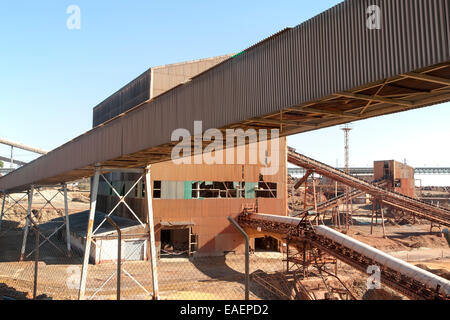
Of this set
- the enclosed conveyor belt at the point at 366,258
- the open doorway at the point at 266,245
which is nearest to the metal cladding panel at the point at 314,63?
the enclosed conveyor belt at the point at 366,258

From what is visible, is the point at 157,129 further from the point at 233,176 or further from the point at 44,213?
the point at 44,213

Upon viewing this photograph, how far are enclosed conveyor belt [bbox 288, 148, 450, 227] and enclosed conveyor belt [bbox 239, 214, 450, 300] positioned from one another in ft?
42.9

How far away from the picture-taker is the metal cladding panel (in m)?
5.38

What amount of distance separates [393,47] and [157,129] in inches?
328

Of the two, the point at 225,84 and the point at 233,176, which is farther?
the point at 233,176

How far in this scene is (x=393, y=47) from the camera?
222 inches

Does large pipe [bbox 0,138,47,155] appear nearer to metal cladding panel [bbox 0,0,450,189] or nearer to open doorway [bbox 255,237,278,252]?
open doorway [bbox 255,237,278,252]

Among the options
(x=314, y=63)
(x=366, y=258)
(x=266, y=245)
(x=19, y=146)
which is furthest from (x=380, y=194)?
(x=19, y=146)

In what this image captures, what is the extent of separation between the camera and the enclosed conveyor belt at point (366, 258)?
12234 millimetres

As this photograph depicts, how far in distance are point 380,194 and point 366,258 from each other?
25.4 metres

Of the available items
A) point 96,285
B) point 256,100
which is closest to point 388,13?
point 256,100

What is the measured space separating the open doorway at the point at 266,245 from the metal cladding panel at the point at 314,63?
832 inches

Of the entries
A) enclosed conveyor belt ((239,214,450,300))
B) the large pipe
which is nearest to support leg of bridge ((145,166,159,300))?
enclosed conveyor belt ((239,214,450,300))

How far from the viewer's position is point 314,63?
691 cm
